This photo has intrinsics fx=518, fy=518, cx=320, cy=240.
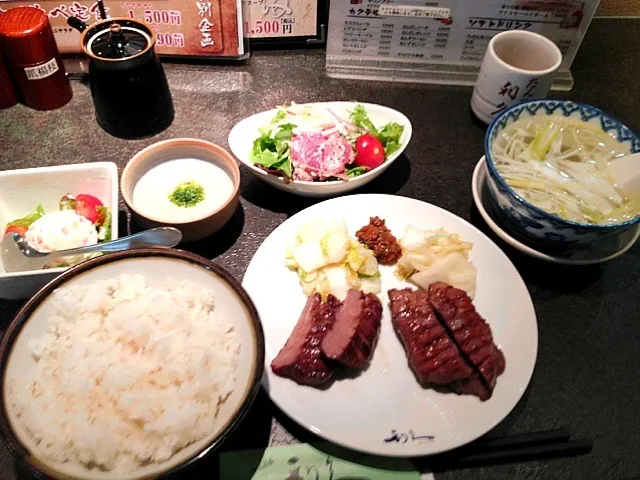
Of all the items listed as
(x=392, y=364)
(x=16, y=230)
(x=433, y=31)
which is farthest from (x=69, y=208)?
(x=433, y=31)

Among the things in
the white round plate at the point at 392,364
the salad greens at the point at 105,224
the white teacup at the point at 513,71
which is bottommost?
the white round plate at the point at 392,364

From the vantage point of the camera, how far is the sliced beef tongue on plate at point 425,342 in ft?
4.97

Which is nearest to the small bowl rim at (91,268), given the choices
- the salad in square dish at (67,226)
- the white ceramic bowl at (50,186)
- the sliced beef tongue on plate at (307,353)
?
the sliced beef tongue on plate at (307,353)

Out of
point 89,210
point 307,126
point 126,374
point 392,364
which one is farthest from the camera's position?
point 307,126

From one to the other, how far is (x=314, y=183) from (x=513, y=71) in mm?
988

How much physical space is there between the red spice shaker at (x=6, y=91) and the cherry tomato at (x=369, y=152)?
156cm

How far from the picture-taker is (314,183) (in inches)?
77.2

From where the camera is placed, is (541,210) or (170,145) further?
(170,145)

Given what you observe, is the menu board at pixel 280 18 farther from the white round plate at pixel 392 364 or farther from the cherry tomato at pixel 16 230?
the cherry tomato at pixel 16 230

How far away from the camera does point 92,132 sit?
231 cm

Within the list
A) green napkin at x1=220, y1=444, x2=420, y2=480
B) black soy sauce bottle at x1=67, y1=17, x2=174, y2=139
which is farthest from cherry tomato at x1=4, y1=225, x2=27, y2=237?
green napkin at x1=220, y1=444, x2=420, y2=480

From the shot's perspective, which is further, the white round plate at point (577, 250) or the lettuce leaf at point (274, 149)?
the lettuce leaf at point (274, 149)

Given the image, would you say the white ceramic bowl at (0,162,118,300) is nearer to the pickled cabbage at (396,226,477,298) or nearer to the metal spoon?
the metal spoon

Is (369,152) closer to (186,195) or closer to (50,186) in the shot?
(186,195)
